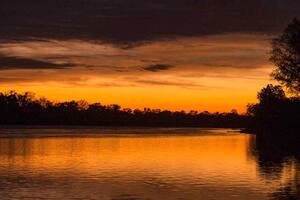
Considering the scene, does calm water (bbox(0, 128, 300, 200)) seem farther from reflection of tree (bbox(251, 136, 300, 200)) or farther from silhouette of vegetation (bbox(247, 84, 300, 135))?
silhouette of vegetation (bbox(247, 84, 300, 135))

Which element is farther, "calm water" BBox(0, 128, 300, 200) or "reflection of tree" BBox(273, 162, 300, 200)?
"calm water" BBox(0, 128, 300, 200)

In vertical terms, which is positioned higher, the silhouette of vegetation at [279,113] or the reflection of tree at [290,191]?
the silhouette of vegetation at [279,113]

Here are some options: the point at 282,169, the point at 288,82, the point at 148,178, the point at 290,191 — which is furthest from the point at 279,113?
the point at 290,191

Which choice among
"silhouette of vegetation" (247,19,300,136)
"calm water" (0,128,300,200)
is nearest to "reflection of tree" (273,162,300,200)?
"calm water" (0,128,300,200)

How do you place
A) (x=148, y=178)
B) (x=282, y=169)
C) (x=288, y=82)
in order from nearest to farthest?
(x=148, y=178) → (x=282, y=169) → (x=288, y=82)

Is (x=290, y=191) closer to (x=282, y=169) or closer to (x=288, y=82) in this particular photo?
(x=282, y=169)

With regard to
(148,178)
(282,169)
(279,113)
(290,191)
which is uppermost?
(279,113)

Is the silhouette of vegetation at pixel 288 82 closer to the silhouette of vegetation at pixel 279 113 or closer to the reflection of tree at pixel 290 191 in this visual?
the silhouette of vegetation at pixel 279 113

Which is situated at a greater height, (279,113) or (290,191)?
(279,113)

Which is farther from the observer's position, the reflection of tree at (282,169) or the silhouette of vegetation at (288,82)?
the silhouette of vegetation at (288,82)

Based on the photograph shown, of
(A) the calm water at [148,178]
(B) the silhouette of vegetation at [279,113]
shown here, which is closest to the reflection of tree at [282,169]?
(A) the calm water at [148,178]

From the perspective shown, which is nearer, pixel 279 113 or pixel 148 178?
pixel 148 178

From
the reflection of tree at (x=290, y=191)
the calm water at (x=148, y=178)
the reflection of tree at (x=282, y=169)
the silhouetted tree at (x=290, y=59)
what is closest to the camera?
the reflection of tree at (x=290, y=191)

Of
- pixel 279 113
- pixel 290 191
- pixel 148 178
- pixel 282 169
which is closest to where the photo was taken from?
pixel 290 191
